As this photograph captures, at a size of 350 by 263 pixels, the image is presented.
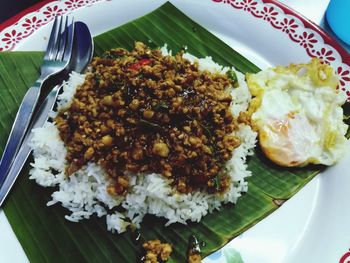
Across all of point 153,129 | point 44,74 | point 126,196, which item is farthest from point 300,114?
point 44,74

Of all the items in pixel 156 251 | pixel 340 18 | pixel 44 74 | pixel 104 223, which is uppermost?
pixel 340 18

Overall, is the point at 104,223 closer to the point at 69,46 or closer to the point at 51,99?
the point at 51,99

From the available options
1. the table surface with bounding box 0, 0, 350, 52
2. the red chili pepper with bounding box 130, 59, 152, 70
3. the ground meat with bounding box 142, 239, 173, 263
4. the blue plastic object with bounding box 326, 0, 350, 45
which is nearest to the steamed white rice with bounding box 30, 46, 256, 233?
the ground meat with bounding box 142, 239, 173, 263

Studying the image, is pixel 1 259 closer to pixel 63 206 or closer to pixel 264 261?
pixel 63 206

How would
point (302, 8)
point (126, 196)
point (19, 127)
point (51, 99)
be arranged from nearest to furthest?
point (126, 196) → point (19, 127) → point (51, 99) → point (302, 8)

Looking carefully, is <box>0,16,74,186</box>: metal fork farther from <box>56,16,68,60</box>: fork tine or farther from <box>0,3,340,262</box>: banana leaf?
<box>0,3,340,262</box>: banana leaf

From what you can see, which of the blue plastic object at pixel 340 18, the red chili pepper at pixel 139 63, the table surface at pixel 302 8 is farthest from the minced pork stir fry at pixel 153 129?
the table surface at pixel 302 8
